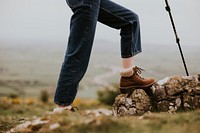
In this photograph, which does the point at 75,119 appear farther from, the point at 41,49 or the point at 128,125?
the point at 41,49

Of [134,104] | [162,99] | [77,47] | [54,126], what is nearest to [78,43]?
[77,47]

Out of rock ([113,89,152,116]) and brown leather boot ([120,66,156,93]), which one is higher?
brown leather boot ([120,66,156,93])

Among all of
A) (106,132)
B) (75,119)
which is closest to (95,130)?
(106,132)

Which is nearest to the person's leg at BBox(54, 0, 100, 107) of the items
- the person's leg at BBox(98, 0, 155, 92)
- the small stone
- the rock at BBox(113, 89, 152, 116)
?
the person's leg at BBox(98, 0, 155, 92)

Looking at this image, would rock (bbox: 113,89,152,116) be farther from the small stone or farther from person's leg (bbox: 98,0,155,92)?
the small stone

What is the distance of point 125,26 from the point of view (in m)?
4.65

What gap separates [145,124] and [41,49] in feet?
473

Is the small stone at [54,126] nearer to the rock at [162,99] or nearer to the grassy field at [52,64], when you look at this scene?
the rock at [162,99]

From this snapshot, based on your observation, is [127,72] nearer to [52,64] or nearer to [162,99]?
[162,99]

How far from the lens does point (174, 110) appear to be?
5070mm

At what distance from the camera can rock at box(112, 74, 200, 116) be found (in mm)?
5117

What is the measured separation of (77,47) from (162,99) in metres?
1.53

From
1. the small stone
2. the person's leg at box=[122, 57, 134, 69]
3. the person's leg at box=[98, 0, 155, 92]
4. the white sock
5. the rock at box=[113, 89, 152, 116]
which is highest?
the person's leg at box=[98, 0, 155, 92]

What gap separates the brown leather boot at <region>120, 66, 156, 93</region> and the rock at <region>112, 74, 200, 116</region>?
120mm
